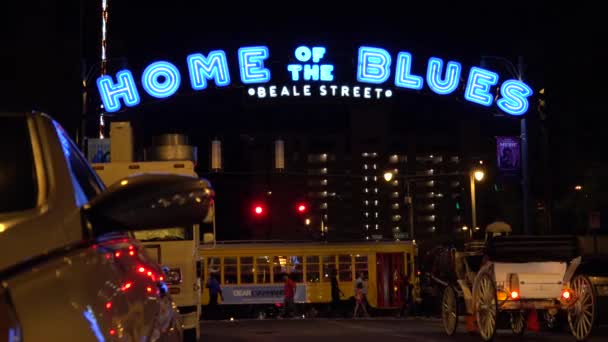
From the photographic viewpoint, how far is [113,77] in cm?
2695

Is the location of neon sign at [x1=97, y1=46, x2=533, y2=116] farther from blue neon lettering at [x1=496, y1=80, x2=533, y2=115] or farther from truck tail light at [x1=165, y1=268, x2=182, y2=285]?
truck tail light at [x1=165, y1=268, x2=182, y2=285]

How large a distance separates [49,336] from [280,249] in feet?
96.6

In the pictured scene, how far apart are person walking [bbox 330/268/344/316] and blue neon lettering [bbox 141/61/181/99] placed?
8.18m

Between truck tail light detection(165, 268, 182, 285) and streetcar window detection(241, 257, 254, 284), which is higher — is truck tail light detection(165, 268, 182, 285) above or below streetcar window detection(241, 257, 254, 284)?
above

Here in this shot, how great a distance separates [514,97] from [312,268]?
9.18 m

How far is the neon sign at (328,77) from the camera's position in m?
27.9

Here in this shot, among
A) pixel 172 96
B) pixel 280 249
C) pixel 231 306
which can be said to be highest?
pixel 172 96

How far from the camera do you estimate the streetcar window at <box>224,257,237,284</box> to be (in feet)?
102

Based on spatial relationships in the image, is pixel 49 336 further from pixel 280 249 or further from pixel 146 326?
pixel 280 249

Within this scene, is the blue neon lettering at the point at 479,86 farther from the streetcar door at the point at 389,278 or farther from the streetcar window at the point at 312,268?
the streetcar window at the point at 312,268

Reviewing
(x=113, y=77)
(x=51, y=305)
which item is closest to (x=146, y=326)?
(x=51, y=305)

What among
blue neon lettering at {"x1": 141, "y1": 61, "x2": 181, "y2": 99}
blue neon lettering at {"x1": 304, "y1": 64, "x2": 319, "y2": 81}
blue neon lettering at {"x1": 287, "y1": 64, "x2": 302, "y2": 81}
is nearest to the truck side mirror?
blue neon lettering at {"x1": 141, "y1": 61, "x2": 181, "y2": 99}

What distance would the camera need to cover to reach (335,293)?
30.4 metres

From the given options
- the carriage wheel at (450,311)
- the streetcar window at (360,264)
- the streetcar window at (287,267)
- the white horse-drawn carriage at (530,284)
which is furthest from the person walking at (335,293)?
the white horse-drawn carriage at (530,284)
